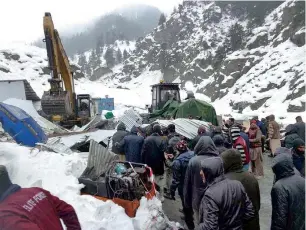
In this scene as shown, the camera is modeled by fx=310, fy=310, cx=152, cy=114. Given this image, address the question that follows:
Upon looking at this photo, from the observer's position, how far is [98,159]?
5.64 metres

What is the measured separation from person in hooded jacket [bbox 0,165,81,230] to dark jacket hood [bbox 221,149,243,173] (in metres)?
1.84

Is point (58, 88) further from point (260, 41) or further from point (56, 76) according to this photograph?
point (260, 41)

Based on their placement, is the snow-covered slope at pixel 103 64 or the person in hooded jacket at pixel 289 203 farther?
the snow-covered slope at pixel 103 64

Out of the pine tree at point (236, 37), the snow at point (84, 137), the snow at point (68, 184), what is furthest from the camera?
the pine tree at point (236, 37)

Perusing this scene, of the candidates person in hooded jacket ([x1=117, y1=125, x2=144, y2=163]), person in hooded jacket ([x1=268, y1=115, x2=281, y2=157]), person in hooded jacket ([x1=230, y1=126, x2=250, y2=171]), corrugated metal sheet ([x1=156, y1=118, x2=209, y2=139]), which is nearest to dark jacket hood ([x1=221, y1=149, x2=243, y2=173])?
person in hooded jacket ([x1=230, y1=126, x2=250, y2=171])

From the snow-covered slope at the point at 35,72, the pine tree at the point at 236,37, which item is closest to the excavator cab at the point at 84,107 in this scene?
the snow-covered slope at the point at 35,72

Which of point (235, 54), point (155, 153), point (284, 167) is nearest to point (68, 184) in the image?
point (155, 153)

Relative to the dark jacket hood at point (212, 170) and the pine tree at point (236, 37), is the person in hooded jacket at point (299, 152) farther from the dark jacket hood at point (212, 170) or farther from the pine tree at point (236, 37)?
the pine tree at point (236, 37)

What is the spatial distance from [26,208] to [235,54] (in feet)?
156

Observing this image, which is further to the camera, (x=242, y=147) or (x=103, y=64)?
(x=103, y=64)

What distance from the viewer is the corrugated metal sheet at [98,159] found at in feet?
18.1

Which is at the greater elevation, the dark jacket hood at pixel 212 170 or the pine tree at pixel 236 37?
the pine tree at pixel 236 37

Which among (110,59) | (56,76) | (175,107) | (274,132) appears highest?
(110,59)

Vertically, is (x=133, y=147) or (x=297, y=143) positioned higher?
(x=297, y=143)
